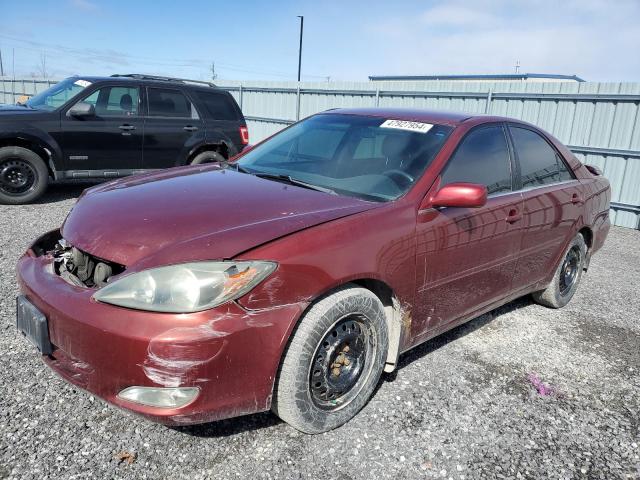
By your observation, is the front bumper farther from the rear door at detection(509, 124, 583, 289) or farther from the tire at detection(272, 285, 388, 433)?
the rear door at detection(509, 124, 583, 289)

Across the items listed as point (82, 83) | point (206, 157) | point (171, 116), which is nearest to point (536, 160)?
point (206, 157)

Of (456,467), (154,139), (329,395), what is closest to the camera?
(456,467)

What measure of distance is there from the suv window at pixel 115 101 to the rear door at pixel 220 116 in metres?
0.99

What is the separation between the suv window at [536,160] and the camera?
12.3ft

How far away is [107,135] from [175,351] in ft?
21.0

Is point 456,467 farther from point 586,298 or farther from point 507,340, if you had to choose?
point 586,298

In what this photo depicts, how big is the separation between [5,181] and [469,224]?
6.67 meters

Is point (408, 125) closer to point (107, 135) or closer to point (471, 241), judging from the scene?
point (471, 241)

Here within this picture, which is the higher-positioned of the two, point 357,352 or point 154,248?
point 154,248

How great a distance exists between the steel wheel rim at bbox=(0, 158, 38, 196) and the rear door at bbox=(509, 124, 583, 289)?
6.50m

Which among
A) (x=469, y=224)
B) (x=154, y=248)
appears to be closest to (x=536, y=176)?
(x=469, y=224)

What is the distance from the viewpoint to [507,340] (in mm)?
3867

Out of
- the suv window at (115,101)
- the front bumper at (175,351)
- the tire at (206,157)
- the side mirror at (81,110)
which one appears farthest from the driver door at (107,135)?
the front bumper at (175,351)

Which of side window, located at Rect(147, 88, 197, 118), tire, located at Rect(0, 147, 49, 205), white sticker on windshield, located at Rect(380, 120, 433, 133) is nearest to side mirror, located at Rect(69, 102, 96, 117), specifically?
tire, located at Rect(0, 147, 49, 205)
